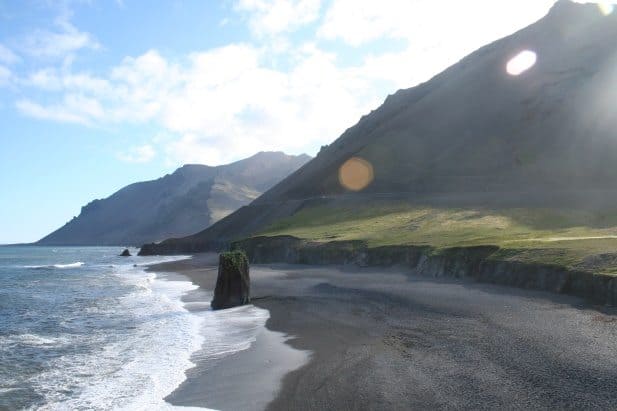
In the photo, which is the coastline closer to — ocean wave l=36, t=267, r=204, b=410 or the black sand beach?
the black sand beach

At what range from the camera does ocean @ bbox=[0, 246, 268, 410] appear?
17.8 meters

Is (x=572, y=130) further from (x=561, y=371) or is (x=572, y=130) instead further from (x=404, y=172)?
(x=561, y=371)

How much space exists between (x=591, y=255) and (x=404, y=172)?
132513 mm

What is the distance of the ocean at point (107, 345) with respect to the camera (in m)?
17.8

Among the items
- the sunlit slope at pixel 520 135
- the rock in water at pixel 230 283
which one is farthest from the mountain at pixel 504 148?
the rock in water at pixel 230 283

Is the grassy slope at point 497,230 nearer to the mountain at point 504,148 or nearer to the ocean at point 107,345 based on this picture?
the mountain at point 504,148

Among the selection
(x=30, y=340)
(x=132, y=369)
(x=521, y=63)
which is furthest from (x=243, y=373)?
(x=521, y=63)

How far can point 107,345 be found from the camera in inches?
1013

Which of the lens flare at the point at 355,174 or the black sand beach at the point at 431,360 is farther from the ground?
the lens flare at the point at 355,174

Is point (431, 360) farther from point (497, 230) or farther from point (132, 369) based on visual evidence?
point (497, 230)

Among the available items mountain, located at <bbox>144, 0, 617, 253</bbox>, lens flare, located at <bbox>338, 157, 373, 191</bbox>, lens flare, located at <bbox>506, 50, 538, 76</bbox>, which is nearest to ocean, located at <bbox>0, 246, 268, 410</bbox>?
mountain, located at <bbox>144, 0, 617, 253</bbox>

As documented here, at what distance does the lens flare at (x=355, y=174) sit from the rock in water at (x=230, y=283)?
123515mm

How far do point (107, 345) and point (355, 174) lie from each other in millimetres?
151116

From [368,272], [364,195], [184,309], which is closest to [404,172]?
[364,195]
